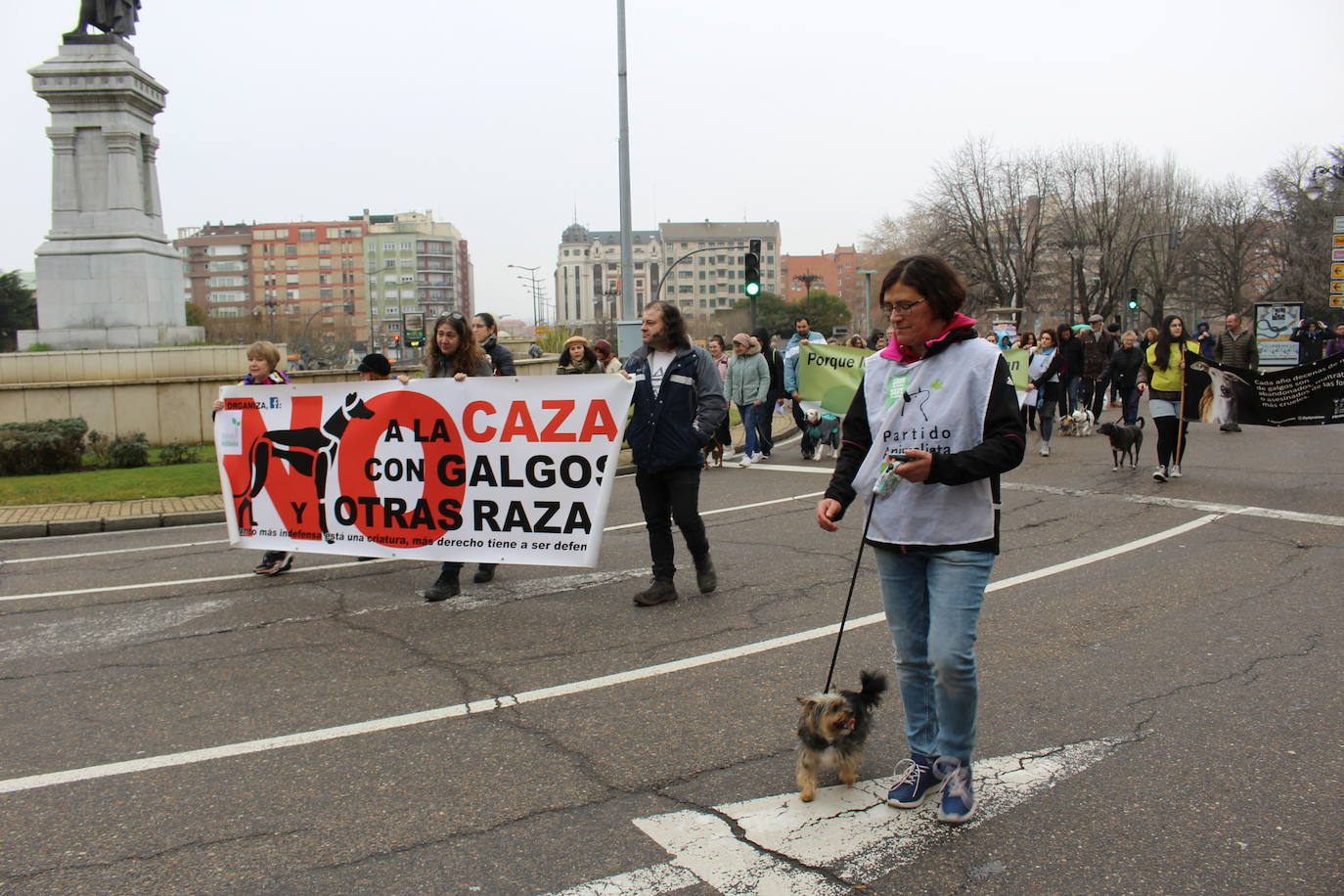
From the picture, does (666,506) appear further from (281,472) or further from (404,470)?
(281,472)

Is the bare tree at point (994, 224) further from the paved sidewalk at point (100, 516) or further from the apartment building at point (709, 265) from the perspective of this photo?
the apartment building at point (709, 265)

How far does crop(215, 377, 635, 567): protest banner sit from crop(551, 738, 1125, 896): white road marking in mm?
3203

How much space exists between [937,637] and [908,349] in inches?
39.3

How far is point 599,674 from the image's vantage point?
529 centimetres

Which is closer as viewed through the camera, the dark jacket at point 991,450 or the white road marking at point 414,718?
the dark jacket at point 991,450

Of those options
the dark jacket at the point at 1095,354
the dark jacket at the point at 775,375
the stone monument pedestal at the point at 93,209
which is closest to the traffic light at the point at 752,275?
the dark jacket at the point at 775,375

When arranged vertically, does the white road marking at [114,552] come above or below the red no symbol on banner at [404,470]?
below

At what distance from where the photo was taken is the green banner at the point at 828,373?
50.1 feet

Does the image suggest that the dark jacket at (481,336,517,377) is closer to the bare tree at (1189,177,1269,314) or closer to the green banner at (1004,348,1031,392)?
the green banner at (1004,348,1031,392)

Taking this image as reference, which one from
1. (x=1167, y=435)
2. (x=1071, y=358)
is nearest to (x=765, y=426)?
(x=1167, y=435)

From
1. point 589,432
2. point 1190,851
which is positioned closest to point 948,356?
point 1190,851

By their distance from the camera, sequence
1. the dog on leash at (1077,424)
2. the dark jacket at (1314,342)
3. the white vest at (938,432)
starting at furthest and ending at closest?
the dark jacket at (1314,342) → the dog on leash at (1077,424) → the white vest at (938,432)

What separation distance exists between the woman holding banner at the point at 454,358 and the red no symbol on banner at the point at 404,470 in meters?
0.27

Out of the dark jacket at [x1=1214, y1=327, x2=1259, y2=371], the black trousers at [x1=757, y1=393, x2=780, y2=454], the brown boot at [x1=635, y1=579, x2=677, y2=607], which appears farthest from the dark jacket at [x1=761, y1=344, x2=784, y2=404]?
the brown boot at [x1=635, y1=579, x2=677, y2=607]
